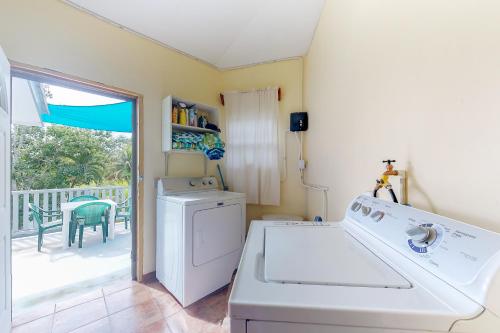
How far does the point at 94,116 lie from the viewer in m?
2.59

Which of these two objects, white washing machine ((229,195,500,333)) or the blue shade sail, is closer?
white washing machine ((229,195,500,333))

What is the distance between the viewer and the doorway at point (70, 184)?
6.43 ft

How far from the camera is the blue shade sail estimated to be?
2410mm

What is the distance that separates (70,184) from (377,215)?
156 inches

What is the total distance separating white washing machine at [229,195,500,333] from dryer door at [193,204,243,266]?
120cm

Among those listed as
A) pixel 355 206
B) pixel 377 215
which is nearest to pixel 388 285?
pixel 377 215

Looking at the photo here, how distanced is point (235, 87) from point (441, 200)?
101 inches

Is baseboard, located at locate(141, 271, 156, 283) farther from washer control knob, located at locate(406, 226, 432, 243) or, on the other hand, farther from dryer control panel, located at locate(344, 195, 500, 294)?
washer control knob, located at locate(406, 226, 432, 243)

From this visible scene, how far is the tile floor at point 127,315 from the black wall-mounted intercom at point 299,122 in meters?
1.94

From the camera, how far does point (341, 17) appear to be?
1.62m

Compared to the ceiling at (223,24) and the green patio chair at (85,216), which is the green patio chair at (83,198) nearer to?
the green patio chair at (85,216)

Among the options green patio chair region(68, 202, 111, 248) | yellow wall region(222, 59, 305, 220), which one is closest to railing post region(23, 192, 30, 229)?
green patio chair region(68, 202, 111, 248)

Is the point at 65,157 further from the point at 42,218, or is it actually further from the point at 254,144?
the point at 254,144

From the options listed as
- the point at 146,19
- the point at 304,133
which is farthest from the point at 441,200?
the point at 146,19
